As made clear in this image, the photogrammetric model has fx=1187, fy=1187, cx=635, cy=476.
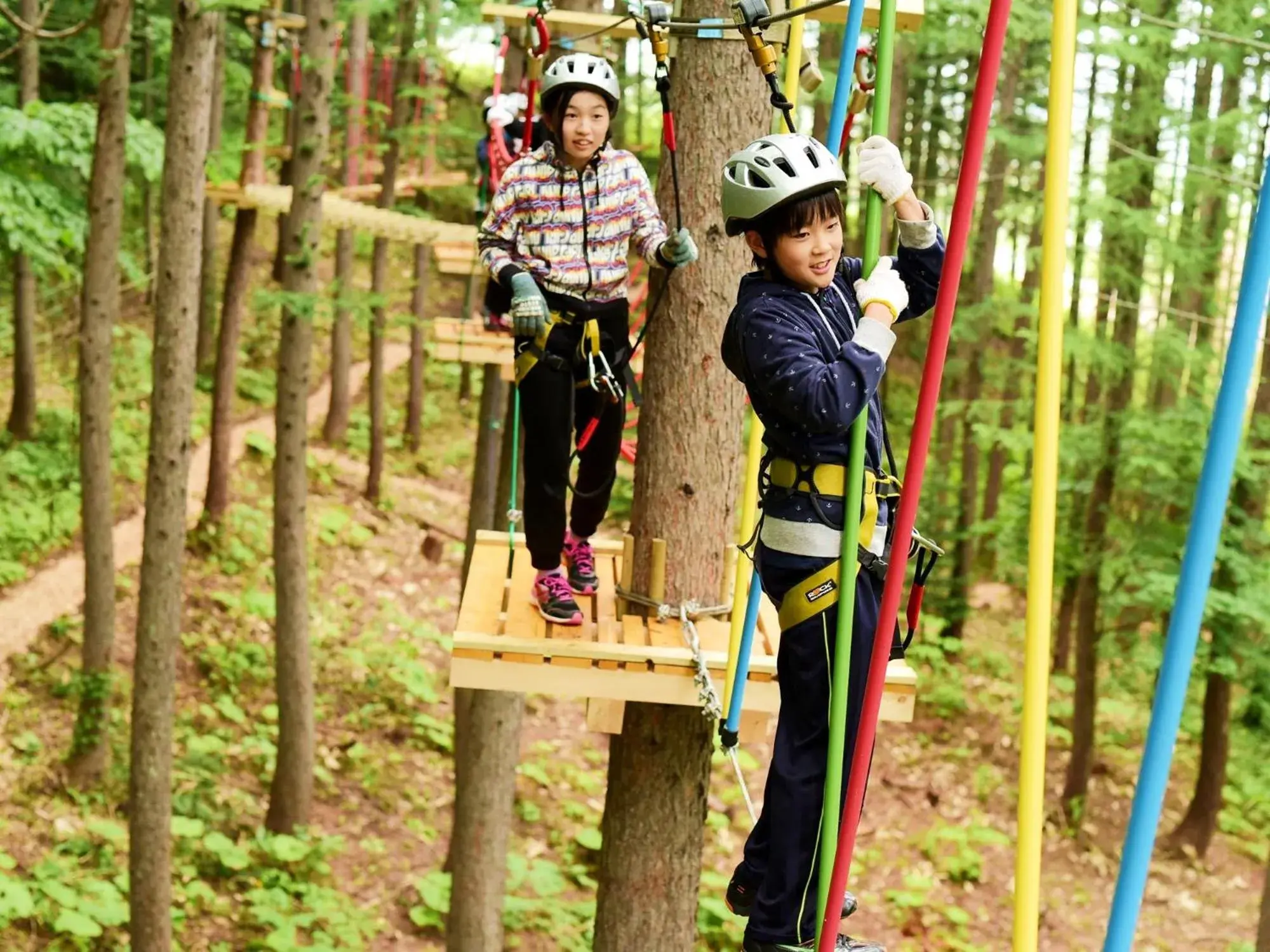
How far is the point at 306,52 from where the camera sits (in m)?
8.40

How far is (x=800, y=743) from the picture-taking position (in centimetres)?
260

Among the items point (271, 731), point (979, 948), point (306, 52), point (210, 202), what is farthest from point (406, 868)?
point (210, 202)

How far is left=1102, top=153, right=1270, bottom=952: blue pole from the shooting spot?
4.06ft

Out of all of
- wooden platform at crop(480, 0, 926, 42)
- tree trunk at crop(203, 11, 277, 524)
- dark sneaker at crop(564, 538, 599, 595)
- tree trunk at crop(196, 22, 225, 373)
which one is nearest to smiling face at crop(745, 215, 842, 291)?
wooden platform at crop(480, 0, 926, 42)

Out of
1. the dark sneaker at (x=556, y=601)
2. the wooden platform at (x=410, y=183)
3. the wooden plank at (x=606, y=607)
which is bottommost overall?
the wooden plank at (x=606, y=607)

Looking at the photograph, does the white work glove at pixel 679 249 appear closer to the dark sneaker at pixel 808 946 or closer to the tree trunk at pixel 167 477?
the dark sneaker at pixel 808 946

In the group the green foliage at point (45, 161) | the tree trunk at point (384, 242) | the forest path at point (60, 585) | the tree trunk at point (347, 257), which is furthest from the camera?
the tree trunk at point (384, 242)

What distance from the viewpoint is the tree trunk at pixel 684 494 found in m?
3.68

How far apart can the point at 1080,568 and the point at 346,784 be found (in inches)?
276

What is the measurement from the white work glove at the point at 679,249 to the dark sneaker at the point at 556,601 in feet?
3.42

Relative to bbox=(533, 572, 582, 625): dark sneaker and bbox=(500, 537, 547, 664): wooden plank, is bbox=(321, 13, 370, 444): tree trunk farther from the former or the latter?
bbox=(533, 572, 582, 625): dark sneaker

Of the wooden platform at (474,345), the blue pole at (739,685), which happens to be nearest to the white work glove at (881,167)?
the blue pole at (739,685)

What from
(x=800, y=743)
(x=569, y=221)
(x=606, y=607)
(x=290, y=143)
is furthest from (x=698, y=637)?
(x=290, y=143)

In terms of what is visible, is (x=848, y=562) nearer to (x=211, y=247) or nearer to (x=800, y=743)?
(x=800, y=743)
